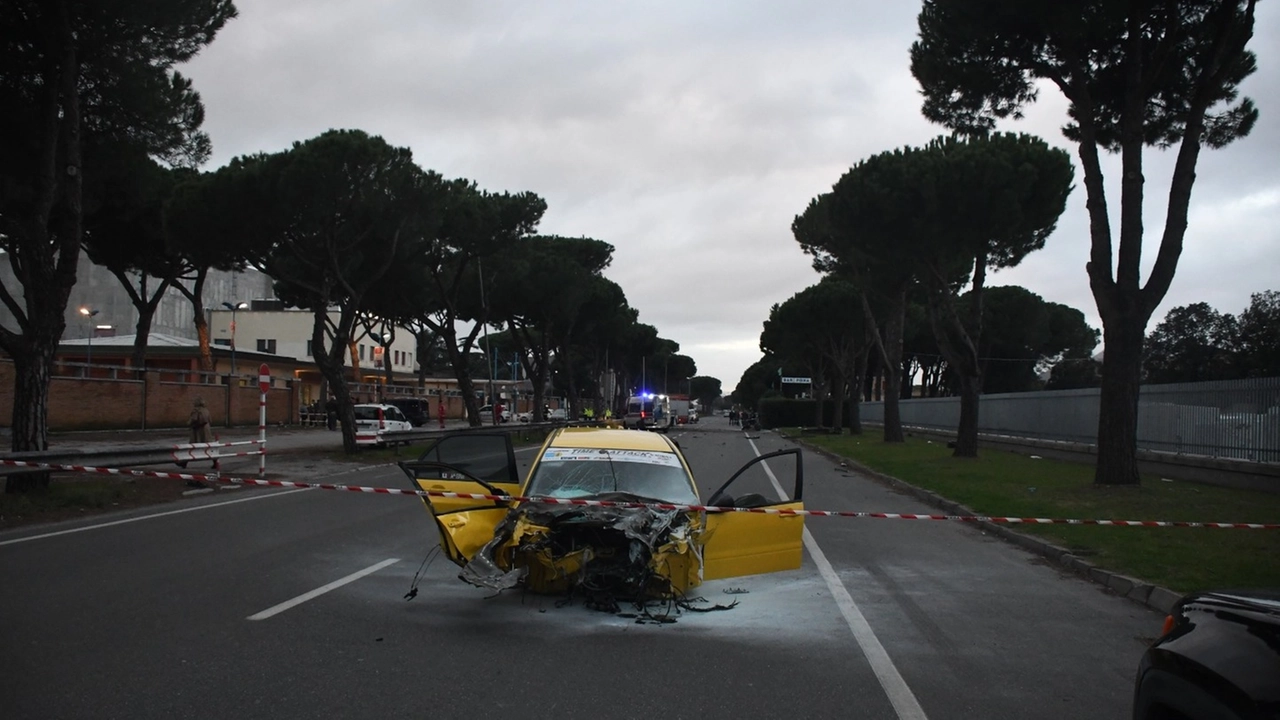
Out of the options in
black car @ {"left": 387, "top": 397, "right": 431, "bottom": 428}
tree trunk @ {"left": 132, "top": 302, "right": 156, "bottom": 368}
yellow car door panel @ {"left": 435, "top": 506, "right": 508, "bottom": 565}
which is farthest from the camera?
black car @ {"left": 387, "top": 397, "right": 431, "bottom": 428}

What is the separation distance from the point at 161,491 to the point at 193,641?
11904mm

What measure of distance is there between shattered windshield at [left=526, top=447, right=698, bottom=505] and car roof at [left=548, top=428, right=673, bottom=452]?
0.14m

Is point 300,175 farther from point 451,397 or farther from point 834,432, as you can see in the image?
point 451,397

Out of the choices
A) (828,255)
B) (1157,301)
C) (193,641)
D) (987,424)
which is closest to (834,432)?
(828,255)

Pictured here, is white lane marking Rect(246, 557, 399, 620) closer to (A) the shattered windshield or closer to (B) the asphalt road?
(B) the asphalt road

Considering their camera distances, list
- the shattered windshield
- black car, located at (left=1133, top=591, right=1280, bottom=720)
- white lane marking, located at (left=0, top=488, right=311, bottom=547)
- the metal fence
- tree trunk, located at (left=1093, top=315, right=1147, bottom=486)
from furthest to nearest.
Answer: the metal fence, tree trunk, located at (left=1093, top=315, right=1147, bottom=486), white lane marking, located at (left=0, top=488, right=311, bottom=547), the shattered windshield, black car, located at (left=1133, top=591, right=1280, bottom=720)

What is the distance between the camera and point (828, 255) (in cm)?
4403

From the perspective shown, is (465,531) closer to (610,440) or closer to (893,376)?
(610,440)

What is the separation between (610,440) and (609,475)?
70 cm

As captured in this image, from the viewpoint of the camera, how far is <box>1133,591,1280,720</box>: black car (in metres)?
2.88

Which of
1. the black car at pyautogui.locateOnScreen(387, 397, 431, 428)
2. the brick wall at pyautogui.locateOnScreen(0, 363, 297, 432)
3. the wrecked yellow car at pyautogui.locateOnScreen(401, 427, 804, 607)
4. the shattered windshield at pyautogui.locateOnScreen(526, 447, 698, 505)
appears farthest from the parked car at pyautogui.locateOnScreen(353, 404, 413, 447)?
the wrecked yellow car at pyautogui.locateOnScreen(401, 427, 804, 607)

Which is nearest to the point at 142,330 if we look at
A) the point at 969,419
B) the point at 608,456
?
the point at 969,419

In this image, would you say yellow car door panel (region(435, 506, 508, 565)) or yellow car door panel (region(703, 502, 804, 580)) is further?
yellow car door panel (region(703, 502, 804, 580))

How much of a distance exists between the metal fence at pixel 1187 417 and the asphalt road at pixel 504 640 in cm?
930
